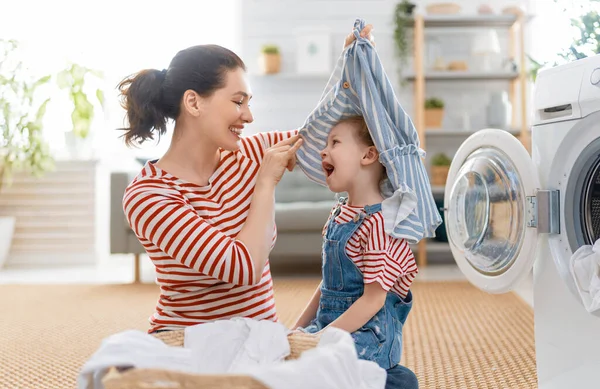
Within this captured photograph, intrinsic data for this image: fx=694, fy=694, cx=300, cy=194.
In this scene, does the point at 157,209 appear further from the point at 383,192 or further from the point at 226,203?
the point at 383,192

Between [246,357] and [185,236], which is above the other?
[185,236]

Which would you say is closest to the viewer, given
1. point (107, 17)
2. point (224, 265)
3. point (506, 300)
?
point (224, 265)

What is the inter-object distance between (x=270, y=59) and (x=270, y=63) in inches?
1.1

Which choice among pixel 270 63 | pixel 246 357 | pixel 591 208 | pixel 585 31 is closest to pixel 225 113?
pixel 246 357

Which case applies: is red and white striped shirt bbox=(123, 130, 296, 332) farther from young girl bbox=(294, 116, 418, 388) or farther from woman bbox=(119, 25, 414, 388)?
young girl bbox=(294, 116, 418, 388)

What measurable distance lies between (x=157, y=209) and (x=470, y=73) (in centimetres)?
365

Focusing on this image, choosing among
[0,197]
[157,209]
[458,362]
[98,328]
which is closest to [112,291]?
[98,328]

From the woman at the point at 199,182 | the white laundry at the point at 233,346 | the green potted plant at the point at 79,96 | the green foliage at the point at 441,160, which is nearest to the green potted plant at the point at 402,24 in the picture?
the green foliage at the point at 441,160

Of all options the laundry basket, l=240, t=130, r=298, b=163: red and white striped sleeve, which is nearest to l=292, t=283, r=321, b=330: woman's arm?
l=240, t=130, r=298, b=163: red and white striped sleeve

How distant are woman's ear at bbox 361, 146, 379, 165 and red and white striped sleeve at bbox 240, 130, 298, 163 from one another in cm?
28

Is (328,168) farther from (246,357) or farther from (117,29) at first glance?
(117,29)

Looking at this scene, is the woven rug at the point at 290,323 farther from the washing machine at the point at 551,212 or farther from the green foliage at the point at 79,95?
the green foliage at the point at 79,95

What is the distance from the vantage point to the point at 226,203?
5.04 feet

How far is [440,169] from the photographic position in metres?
4.61
